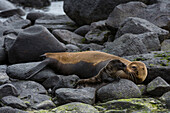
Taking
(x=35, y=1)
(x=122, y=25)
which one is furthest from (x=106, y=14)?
(x=35, y=1)

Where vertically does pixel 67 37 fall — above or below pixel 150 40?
below

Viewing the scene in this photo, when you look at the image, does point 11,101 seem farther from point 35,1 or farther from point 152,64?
point 35,1

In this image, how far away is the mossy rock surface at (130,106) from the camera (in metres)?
4.90

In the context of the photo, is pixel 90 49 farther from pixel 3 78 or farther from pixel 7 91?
pixel 7 91

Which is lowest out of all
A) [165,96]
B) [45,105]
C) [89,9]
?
[89,9]

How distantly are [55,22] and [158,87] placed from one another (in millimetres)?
8497

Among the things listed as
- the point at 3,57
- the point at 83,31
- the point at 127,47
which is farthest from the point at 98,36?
the point at 3,57

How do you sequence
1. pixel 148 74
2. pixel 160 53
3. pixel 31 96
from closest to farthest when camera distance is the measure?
pixel 31 96
pixel 148 74
pixel 160 53

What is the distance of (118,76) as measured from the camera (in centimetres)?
582

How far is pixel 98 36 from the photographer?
10.5 meters

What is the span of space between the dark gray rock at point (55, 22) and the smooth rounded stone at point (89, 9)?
1.57 feet

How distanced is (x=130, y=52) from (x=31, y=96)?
3032 mm

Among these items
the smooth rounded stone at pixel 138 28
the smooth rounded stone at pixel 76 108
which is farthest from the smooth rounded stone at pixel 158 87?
the smooth rounded stone at pixel 138 28

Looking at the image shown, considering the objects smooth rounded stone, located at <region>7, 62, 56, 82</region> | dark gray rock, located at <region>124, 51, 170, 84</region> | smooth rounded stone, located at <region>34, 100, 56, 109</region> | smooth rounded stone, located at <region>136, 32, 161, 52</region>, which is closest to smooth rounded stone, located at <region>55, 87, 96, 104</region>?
smooth rounded stone, located at <region>34, 100, 56, 109</region>
